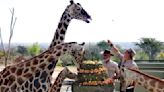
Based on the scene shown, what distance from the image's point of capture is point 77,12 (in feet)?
24.5

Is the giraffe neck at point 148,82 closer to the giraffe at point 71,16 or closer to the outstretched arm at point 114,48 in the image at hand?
the giraffe at point 71,16

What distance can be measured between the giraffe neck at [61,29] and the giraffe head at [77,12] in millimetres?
76

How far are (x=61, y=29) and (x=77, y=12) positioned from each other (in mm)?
397

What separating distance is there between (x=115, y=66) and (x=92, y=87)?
2.06ft

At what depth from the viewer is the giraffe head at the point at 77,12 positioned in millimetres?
7414

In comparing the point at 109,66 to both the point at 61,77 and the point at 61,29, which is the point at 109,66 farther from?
the point at 61,77

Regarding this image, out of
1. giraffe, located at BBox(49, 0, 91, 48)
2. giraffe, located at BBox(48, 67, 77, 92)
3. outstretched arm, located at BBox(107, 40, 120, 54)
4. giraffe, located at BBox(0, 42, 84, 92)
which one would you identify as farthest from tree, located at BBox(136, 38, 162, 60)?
giraffe, located at BBox(0, 42, 84, 92)

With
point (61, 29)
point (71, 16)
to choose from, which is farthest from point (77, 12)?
point (61, 29)

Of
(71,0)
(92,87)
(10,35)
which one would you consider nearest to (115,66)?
(92,87)

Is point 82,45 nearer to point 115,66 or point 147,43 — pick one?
point 115,66

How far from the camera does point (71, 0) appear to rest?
745 centimetres

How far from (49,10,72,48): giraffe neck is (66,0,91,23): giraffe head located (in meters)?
0.08

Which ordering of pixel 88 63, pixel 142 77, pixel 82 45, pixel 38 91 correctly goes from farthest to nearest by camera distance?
pixel 88 63, pixel 38 91, pixel 82 45, pixel 142 77

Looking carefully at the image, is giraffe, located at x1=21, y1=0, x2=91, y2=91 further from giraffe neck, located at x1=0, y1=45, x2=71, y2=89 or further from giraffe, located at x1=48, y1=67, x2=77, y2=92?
giraffe neck, located at x1=0, y1=45, x2=71, y2=89
